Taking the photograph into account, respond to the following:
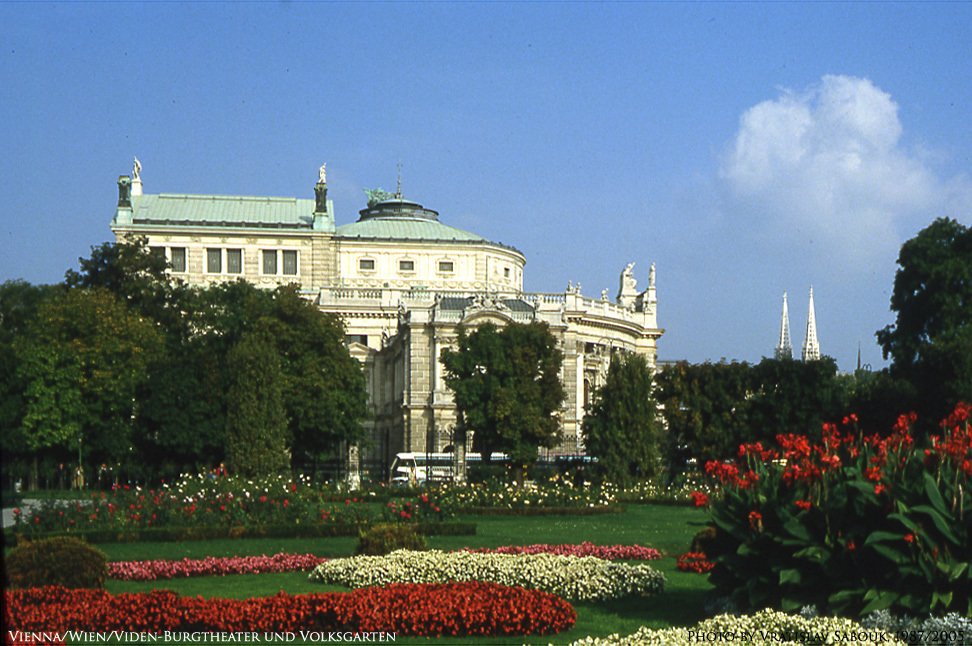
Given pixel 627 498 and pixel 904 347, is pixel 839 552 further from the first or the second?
pixel 904 347

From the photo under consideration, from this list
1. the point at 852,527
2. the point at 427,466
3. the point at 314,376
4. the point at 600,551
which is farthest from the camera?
the point at 427,466

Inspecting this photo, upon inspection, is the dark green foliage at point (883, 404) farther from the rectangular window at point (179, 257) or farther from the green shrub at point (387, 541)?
the rectangular window at point (179, 257)

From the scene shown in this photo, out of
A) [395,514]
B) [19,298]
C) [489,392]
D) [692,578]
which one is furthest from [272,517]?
[19,298]

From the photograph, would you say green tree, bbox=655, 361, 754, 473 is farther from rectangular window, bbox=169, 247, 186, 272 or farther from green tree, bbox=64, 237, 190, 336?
rectangular window, bbox=169, 247, 186, 272

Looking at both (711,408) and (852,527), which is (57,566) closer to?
(852,527)

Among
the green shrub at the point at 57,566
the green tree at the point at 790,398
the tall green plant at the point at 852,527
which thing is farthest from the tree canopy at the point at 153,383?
the tall green plant at the point at 852,527

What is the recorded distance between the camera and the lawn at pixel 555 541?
48.7 ft

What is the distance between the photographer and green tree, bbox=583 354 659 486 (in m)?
44.6

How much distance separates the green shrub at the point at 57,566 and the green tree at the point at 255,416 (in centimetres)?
2332

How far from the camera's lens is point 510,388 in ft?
182

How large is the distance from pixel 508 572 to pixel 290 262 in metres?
82.3

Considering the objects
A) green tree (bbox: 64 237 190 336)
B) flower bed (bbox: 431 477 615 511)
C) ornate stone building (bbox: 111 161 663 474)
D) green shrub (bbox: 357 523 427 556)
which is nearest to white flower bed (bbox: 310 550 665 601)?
green shrub (bbox: 357 523 427 556)

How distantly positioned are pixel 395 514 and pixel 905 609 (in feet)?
54.3

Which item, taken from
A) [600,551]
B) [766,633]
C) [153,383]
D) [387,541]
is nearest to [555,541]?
[600,551]
